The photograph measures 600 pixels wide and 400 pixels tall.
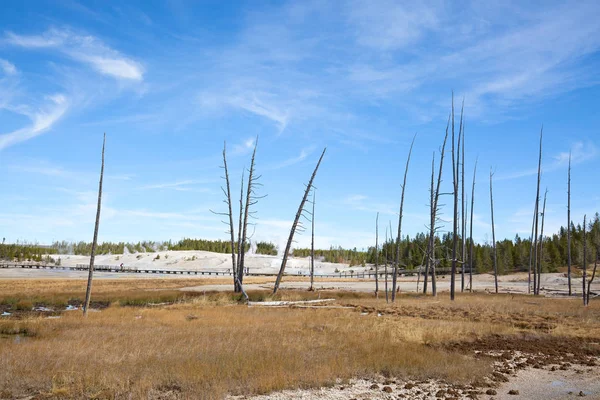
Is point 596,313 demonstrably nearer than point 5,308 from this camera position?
Yes

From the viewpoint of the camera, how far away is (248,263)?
15062cm

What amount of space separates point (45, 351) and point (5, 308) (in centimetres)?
1854

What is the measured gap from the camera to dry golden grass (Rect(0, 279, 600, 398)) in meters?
9.77

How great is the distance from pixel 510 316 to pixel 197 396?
64.7 ft

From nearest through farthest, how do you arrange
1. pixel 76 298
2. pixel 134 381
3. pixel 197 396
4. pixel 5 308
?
pixel 197 396 < pixel 134 381 < pixel 5 308 < pixel 76 298

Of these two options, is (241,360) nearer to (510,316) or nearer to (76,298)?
(510,316)

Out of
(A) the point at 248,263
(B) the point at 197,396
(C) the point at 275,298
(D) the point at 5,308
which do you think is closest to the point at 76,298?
(D) the point at 5,308

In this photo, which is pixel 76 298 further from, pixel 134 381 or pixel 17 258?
pixel 17 258

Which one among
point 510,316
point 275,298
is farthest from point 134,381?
point 275,298

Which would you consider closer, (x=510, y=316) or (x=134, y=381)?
(x=134, y=381)

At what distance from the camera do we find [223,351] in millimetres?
13180

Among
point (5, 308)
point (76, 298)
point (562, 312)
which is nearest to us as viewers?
point (562, 312)

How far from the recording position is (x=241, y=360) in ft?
39.3

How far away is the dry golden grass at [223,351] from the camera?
32.1 ft
